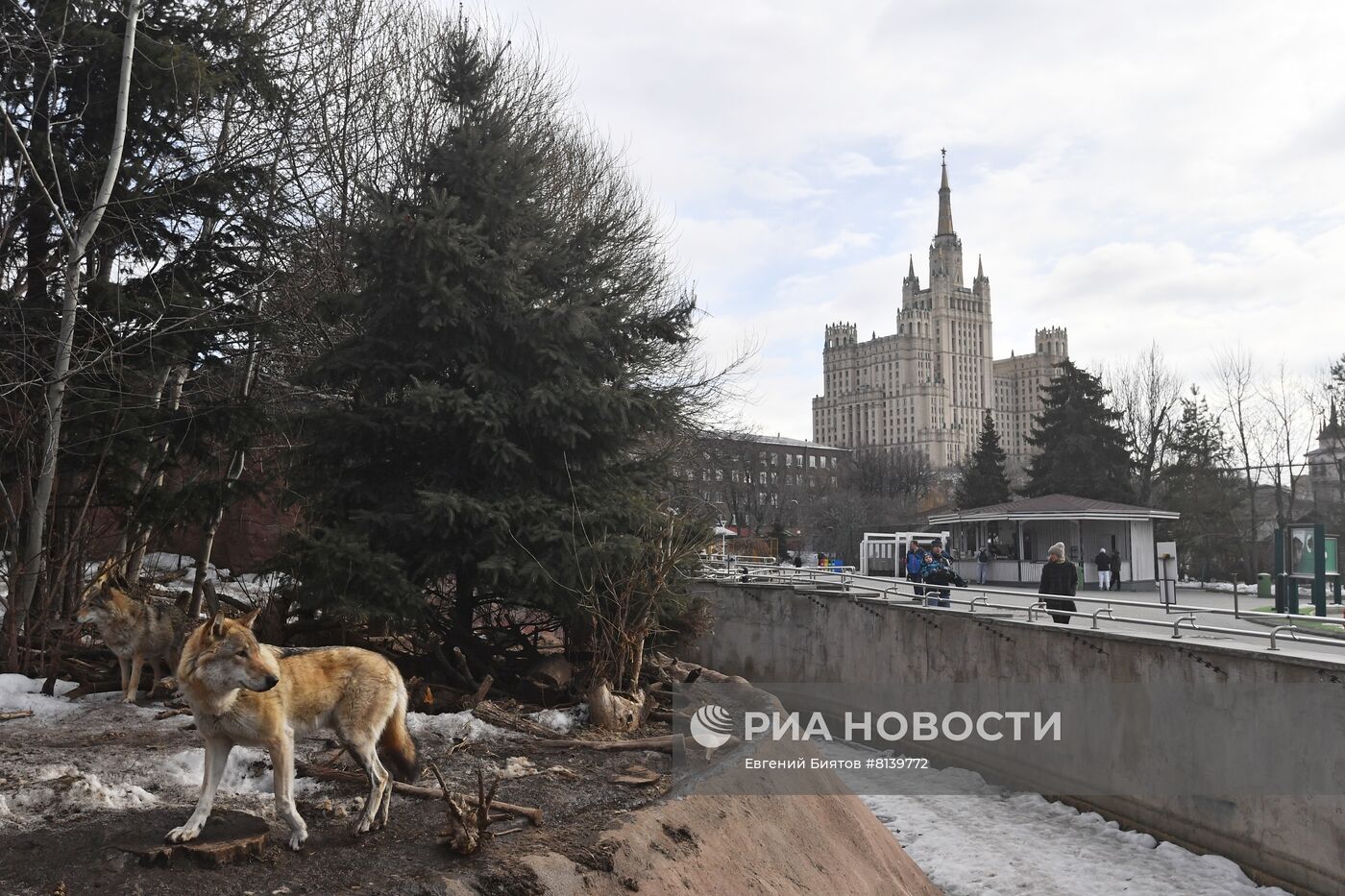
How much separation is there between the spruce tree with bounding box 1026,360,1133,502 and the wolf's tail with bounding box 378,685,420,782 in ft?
172

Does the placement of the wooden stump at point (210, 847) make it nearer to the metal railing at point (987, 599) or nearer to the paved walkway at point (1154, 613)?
the metal railing at point (987, 599)

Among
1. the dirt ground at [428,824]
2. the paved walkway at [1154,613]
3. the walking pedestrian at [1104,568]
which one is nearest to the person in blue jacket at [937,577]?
the paved walkway at [1154,613]

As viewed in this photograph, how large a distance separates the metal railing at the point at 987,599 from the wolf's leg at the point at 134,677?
5970 millimetres

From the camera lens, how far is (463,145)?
11.1m

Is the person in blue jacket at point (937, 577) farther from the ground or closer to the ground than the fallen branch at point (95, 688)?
farther from the ground

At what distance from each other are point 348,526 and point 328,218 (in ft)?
31.2

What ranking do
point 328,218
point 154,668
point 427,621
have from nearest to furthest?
point 154,668, point 427,621, point 328,218

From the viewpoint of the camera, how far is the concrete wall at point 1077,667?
454 inches

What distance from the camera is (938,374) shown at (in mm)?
172500

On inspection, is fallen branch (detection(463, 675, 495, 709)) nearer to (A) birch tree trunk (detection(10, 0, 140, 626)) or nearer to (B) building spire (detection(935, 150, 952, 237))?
(A) birch tree trunk (detection(10, 0, 140, 626))

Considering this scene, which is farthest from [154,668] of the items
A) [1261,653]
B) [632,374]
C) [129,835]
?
[1261,653]

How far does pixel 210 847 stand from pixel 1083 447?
179 ft

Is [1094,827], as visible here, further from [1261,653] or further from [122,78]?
[122,78]

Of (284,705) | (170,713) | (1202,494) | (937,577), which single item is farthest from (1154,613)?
(1202,494)
